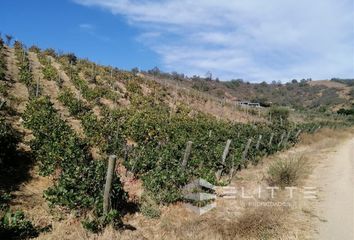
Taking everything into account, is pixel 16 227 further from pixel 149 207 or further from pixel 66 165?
pixel 66 165

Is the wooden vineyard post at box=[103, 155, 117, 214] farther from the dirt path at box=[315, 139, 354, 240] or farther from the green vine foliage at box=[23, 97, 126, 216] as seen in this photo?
the dirt path at box=[315, 139, 354, 240]

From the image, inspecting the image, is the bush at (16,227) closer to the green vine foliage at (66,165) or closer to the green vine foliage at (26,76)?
the green vine foliage at (66,165)

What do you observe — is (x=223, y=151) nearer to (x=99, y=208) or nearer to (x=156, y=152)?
(x=156, y=152)

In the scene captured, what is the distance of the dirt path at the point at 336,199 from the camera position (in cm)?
989

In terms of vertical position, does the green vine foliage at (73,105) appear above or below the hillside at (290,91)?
below

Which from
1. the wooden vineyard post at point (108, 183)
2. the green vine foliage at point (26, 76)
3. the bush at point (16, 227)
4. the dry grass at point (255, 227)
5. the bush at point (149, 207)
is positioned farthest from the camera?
the green vine foliage at point (26, 76)

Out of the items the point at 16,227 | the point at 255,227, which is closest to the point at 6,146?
the point at 16,227

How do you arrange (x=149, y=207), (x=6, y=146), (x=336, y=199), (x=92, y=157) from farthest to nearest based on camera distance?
(x=92, y=157) → (x=336, y=199) → (x=6, y=146) → (x=149, y=207)

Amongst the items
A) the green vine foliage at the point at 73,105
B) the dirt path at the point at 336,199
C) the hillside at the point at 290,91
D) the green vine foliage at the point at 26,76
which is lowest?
the dirt path at the point at 336,199

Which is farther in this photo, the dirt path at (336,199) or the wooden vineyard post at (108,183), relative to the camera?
the dirt path at (336,199)

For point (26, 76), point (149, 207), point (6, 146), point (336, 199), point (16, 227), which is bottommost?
point (336, 199)

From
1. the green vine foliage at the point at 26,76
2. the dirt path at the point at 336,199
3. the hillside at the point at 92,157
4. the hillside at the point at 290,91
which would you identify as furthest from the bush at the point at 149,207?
the hillside at the point at 290,91

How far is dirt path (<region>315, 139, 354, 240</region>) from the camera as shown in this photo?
989 centimetres

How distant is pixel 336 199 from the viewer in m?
13.0
